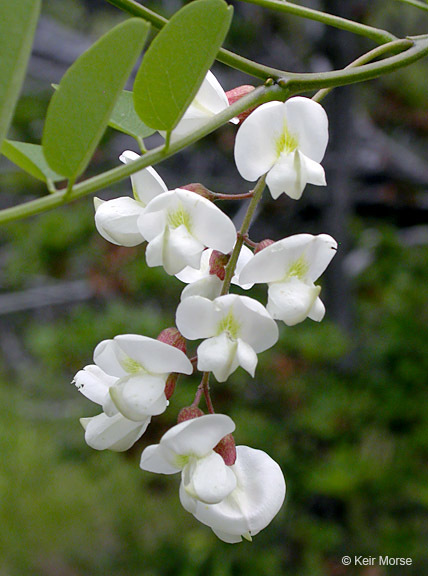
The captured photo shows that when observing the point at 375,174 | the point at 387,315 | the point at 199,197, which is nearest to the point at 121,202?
the point at 199,197

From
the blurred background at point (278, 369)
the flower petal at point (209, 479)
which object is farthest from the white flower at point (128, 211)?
the blurred background at point (278, 369)

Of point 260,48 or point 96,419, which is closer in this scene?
point 96,419

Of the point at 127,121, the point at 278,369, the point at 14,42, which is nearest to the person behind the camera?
the point at 14,42

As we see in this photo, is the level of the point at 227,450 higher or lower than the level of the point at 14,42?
lower

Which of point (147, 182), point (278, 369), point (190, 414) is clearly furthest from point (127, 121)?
point (278, 369)

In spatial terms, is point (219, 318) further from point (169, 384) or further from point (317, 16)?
point (317, 16)

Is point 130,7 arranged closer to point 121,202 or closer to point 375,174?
point 121,202

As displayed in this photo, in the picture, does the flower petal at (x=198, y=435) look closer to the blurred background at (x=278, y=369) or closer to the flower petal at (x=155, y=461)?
the flower petal at (x=155, y=461)
